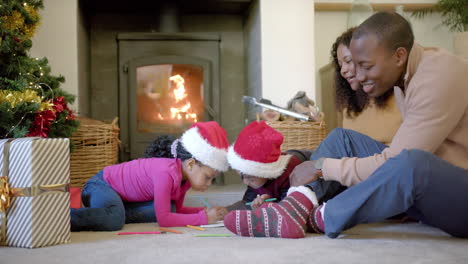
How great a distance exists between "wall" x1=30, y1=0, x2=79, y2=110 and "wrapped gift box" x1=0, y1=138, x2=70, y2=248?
1599 millimetres

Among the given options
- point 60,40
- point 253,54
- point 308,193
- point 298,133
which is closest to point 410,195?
point 308,193

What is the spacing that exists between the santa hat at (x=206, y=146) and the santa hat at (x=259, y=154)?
5 centimetres

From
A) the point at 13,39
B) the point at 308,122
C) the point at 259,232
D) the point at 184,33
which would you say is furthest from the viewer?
the point at 184,33

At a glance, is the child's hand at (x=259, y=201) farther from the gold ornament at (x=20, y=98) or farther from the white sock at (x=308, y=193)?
the gold ornament at (x=20, y=98)

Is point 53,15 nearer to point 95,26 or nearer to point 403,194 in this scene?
point 95,26

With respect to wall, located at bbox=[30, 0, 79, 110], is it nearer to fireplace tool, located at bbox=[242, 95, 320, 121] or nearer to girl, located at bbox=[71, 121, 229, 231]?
fireplace tool, located at bbox=[242, 95, 320, 121]

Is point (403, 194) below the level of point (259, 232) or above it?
above

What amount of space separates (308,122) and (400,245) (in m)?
1.47

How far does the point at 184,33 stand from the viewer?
123 inches

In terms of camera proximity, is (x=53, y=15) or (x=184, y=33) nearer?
(x=53, y=15)

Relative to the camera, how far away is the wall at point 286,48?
2.99 metres

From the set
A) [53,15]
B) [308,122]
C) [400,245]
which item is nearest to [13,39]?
[53,15]

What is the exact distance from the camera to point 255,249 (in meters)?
1.22

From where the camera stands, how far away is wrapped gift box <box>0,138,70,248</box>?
1.28m
